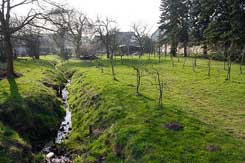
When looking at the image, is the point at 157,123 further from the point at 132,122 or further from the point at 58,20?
the point at 58,20

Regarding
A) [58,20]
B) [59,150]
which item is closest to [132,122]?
[59,150]

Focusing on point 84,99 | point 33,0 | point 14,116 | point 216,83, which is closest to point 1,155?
point 14,116

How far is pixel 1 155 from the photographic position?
12.5m

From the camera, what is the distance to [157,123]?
50.7 feet

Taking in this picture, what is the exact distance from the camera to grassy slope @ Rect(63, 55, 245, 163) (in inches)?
491

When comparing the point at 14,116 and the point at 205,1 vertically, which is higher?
the point at 205,1

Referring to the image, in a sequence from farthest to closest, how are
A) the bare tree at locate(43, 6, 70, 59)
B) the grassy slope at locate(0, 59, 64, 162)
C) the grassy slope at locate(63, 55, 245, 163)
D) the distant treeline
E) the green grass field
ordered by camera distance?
1. the distant treeline
2. the bare tree at locate(43, 6, 70, 59)
3. the grassy slope at locate(0, 59, 64, 162)
4. the green grass field
5. the grassy slope at locate(63, 55, 245, 163)

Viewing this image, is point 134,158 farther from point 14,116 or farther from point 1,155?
point 14,116

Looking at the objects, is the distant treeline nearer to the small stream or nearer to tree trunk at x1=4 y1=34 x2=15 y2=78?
the small stream

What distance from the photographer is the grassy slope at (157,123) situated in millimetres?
12477

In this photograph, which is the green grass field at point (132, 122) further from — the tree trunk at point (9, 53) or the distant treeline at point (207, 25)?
the distant treeline at point (207, 25)

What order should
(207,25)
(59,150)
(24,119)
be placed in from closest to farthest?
(59,150), (24,119), (207,25)

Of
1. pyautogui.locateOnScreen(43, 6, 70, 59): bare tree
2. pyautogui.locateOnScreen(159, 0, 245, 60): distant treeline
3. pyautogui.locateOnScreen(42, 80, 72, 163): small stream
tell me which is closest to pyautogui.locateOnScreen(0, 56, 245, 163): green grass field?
pyautogui.locateOnScreen(42, 80, 72, 163): small stream

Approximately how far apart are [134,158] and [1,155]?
5688 mm
